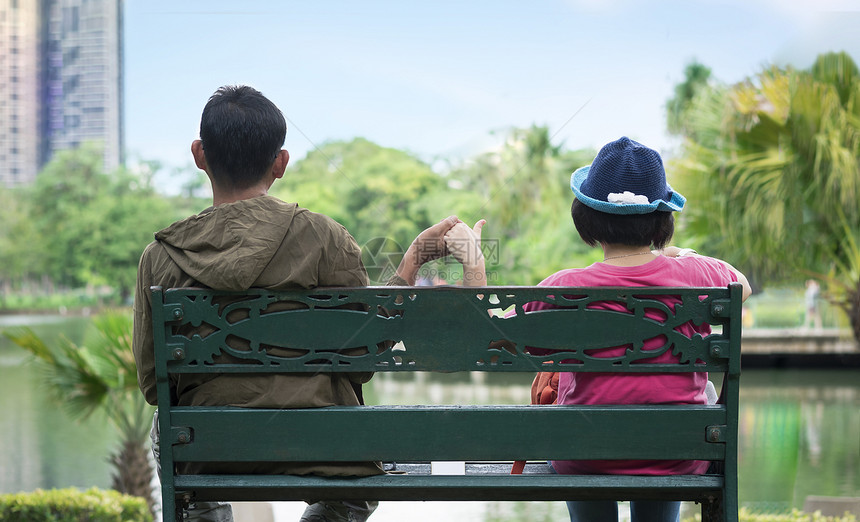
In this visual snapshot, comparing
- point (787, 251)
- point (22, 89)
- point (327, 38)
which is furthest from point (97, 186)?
point (787, 251)

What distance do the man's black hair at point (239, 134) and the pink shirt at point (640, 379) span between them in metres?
0.61

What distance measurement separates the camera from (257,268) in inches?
57.7

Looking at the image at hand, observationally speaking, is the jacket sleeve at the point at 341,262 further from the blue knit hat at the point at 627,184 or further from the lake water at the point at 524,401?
the lake water at the point at 524,401

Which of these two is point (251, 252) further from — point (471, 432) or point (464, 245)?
point (471, 432)

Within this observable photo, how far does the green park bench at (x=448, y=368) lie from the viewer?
147 cm

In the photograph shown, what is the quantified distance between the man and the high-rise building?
46297mm

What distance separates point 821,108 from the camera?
816cm

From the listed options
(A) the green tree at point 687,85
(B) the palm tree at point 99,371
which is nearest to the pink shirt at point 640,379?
(B) the palm tree at point 99,371

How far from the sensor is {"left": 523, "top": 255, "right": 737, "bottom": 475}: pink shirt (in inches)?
60.7

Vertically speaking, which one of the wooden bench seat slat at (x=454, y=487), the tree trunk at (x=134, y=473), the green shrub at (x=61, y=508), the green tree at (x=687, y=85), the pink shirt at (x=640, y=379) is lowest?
the tree trunk at (x=134, y=473)

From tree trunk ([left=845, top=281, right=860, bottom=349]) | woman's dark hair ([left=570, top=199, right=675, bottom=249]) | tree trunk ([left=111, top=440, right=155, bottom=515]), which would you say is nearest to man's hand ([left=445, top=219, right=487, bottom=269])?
woman's dark hair ([left=570, top=199, right=675, bottom=249])

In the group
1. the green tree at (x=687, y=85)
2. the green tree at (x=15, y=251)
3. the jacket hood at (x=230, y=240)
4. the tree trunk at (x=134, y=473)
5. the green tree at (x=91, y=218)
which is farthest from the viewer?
the green tree at (x=15, y=251)

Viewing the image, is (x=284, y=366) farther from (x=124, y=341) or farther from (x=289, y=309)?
(x=124, y=341)

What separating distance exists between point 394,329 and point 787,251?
8912 millimetres
